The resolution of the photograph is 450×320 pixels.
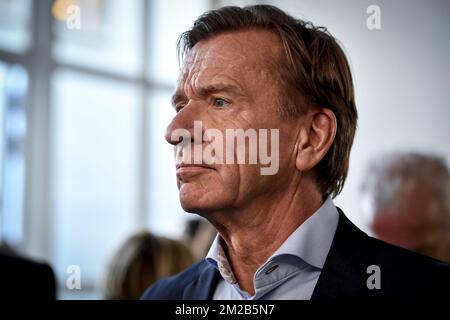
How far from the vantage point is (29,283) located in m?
1.16

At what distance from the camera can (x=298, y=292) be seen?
3.82 feet

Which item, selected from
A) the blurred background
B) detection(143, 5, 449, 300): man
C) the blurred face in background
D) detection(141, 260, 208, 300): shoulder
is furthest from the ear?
the blurred background

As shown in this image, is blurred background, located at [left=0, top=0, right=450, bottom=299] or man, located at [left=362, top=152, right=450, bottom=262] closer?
man, located at [left=362, top=152, right=450, bottom=262]

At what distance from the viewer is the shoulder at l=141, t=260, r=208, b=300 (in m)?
1.29

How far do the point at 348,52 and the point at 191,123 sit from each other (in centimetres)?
32

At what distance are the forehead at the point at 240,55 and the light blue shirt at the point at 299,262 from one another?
27cm

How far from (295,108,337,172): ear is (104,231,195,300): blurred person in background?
0.73 meters

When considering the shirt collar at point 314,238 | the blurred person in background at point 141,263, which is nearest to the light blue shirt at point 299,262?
the shirt collar at point 314,238

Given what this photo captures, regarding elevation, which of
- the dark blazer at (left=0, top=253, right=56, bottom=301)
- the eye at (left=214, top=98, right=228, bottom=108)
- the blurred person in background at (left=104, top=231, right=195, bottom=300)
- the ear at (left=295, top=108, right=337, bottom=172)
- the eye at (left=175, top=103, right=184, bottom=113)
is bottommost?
the blurred person in background at (left=104, top=231, right=195, bottom=300)

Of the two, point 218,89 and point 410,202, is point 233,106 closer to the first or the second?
point 218,89

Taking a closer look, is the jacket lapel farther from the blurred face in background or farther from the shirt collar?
the blurred face in background

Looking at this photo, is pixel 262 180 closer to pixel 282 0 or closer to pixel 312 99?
pixel 312 99

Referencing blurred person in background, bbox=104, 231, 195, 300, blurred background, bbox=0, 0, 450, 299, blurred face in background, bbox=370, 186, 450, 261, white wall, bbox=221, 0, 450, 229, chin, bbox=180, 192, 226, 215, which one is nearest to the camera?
chin, bbox=180, 192, 226, 215
